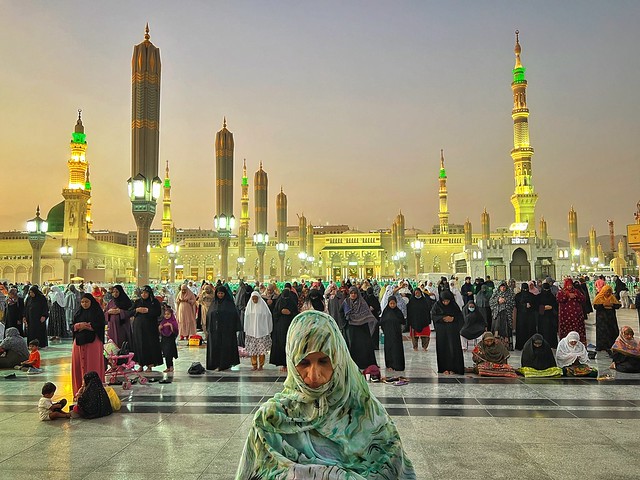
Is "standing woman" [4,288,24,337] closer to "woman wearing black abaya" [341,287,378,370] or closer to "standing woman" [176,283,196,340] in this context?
"standing woman" [176,283,196,340]

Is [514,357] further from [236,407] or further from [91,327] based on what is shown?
[91,327]

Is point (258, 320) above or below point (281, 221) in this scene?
below

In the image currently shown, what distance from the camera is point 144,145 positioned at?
43.7 ft

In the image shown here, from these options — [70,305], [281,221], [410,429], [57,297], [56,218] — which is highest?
[56,218]

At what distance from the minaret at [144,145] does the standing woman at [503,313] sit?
27.5 ft

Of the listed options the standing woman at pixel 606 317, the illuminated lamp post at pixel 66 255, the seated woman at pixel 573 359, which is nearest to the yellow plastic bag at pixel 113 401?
the seated woman at pixel 573 359

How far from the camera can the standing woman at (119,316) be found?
6.69 metres

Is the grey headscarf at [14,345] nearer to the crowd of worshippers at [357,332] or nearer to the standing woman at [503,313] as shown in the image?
the crowd of worshippers at [357,332]

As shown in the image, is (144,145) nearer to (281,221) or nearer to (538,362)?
(538,362)

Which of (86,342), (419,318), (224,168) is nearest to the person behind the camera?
(86,342)

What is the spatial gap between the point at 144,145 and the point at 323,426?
13242mm

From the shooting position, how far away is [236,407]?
4711 millimetres

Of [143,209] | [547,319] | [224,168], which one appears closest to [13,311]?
[143,209]

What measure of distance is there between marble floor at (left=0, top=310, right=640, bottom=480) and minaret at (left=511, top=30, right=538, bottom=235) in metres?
40.9
